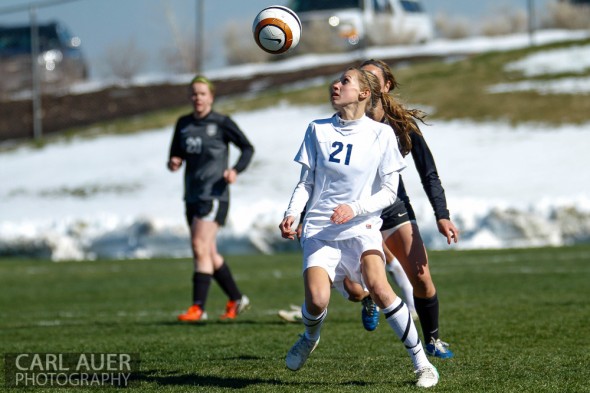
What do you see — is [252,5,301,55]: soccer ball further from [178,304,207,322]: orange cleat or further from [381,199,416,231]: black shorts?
[178,304,207,322]: orange cleat

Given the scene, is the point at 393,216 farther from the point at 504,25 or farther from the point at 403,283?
the point at 504,25

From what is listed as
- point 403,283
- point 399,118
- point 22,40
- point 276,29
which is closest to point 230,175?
point 403,283

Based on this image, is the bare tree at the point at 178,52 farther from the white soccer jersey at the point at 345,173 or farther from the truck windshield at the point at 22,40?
the white soccer jersey at the point at 345,173

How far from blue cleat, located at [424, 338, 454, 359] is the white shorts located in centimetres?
111

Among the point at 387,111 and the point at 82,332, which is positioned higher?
the point at 387,111

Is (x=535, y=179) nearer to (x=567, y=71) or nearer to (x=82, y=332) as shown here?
(x=567, y=71)

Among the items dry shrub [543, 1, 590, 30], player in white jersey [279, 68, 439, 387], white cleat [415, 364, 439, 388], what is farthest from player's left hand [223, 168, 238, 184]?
dry shrub [543, 1, 590, 30]

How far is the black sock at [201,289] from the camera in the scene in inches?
382

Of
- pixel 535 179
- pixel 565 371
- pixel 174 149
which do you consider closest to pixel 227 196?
pixel 174 149

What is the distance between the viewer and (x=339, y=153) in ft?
19.6

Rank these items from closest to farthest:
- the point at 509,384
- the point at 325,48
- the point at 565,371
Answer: the point at 509,384
the point at 565,371
the point at 325,48

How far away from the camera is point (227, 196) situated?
10008 mm

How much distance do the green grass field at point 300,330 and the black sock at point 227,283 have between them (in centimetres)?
24

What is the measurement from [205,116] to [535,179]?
13.3 metres
